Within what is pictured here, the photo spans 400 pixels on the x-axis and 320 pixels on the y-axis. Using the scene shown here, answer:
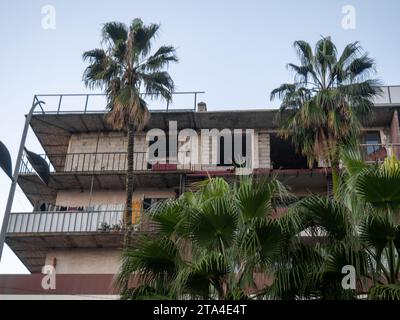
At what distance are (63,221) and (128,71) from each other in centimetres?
719

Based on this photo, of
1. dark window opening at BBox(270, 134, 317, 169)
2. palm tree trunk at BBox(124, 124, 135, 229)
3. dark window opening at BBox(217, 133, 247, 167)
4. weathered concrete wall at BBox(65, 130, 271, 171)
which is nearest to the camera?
palm tree trunk at BBox(124, 124, 135, 229)

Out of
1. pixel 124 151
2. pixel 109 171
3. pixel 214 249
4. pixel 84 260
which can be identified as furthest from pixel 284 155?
pixel 214 249

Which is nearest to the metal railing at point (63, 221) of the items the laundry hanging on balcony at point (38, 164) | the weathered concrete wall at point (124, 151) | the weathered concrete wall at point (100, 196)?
the weathered concrete wall at point (100, 196)

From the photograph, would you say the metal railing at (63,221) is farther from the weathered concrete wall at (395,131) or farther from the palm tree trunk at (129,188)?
the weathered concrete wall at (395,131)

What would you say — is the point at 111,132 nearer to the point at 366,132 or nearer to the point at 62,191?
the point at 62,191

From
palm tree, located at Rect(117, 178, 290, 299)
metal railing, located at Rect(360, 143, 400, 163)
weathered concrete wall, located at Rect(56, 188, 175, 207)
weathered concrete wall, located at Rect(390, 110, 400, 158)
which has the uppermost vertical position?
weathered concrete wall, located at Rect(390, 110, 400, 158)

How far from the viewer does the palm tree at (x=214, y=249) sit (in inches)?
362

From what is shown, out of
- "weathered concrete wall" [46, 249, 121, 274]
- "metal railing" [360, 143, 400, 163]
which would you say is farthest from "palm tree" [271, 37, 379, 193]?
"weathered concrete wall" [46, 249, 121, 274]

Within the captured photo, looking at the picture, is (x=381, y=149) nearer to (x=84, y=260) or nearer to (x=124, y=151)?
(x=124, y=151)

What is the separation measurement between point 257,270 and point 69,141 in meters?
19.8

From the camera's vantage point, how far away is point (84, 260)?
966 inches

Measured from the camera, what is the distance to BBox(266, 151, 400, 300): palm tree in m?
8.92

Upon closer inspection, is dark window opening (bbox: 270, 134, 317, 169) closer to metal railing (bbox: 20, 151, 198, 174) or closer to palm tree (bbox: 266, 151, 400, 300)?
metal railing (bbox: 20, 151, 198, 174)

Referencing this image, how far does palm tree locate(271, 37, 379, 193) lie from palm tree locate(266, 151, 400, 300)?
972 cm
